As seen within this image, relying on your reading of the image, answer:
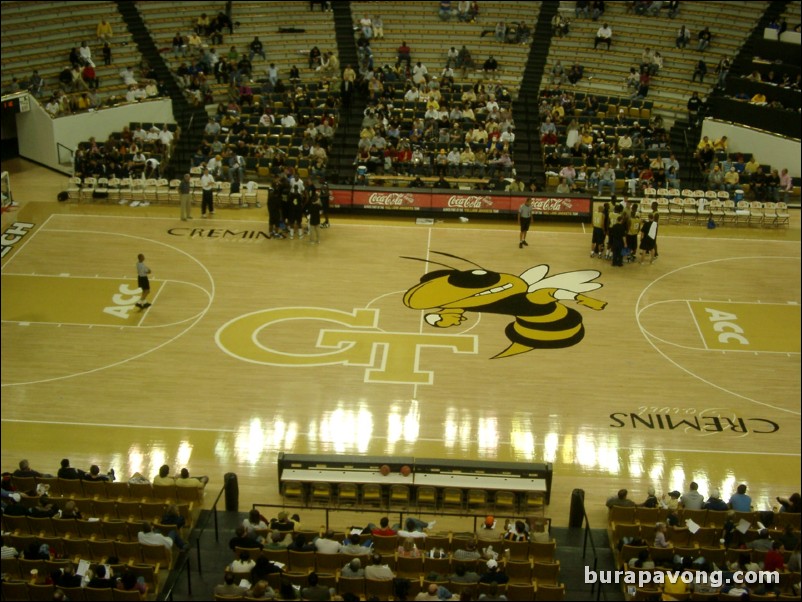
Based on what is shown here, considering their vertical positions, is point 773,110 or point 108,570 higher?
point 773,110

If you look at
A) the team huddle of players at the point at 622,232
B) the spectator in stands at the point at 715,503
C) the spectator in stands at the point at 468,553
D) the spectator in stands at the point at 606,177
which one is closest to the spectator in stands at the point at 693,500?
the spectator in stands at the point at 715,503

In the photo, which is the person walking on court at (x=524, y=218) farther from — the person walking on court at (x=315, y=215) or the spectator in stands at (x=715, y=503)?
the spectator in stands at (x=715, y=503)

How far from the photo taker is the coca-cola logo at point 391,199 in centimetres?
3312

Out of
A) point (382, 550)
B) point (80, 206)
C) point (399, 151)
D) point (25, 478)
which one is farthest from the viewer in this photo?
point (399, 151)

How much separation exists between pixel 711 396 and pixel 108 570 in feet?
45.3

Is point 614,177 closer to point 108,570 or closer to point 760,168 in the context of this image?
point 760,168

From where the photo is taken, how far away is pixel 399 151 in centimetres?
3584

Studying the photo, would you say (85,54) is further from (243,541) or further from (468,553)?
(468,553)

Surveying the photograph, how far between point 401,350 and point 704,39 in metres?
23.4

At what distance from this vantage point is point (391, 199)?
109 feet

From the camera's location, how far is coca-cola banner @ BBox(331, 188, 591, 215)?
3303 centimetres

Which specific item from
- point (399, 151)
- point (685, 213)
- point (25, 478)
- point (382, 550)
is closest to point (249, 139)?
point (399, 151)

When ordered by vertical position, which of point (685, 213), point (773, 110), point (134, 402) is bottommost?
point (134, 402)

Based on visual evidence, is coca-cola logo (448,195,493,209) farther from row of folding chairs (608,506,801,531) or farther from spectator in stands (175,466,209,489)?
spectator in stands (175,466,209,489)
